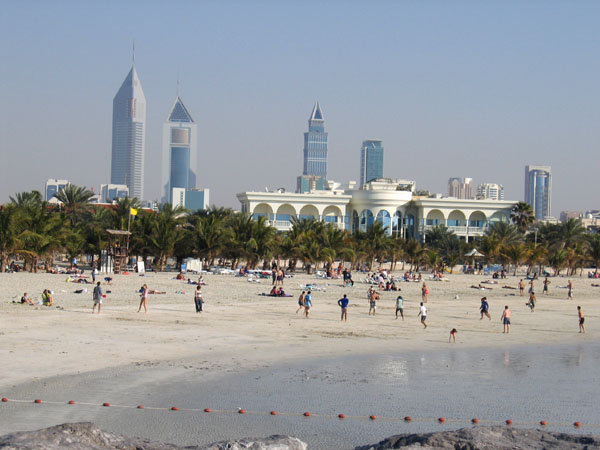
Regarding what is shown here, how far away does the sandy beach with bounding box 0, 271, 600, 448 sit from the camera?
46.9 ft

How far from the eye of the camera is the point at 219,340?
66.9 feet

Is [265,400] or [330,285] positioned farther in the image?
[330,285]

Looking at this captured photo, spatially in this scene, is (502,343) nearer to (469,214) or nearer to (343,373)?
(343,373)

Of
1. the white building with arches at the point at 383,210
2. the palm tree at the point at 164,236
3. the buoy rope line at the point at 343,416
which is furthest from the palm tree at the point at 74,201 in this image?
the buoy rope line at the point at 343,416

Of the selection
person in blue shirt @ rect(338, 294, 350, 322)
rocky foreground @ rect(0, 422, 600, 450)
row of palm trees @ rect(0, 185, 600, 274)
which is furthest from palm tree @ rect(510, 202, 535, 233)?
rocky foreground @ rect(0, 422, 600, 450)

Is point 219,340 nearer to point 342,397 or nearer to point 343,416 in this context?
point 342,397

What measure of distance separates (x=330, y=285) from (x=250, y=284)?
174 inches

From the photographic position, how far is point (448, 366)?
58.9 ft

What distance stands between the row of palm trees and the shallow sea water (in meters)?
28.9

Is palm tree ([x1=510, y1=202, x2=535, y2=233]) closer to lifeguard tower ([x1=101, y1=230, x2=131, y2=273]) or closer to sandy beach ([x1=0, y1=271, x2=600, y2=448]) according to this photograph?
sandy beach ([x1=0, y1=271, x2=600, y2=448])

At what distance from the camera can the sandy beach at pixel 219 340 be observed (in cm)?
1429

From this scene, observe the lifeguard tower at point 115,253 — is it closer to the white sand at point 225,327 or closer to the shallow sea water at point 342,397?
the white sand at point 225,327

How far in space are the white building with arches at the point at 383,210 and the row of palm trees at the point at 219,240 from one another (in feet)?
32.1

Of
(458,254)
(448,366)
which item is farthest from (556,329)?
(458,254)
